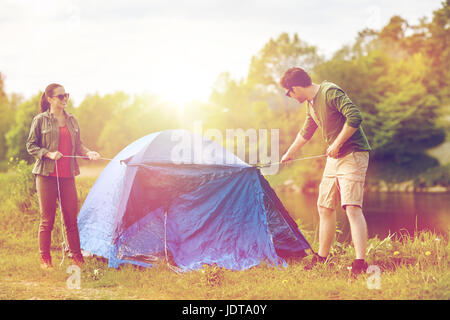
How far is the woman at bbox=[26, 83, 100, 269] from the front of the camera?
13.8ft

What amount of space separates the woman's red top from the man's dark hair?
2.20m

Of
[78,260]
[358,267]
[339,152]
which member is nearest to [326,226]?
[358,267]

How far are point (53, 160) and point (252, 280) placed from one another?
7.22 ft

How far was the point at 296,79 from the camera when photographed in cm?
379

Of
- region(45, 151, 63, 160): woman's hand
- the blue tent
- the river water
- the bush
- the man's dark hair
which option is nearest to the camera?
the man's dark hair

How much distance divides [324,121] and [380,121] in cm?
2285

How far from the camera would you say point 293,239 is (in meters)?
4.75

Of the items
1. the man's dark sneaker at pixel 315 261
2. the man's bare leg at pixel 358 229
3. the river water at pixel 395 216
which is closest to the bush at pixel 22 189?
the river water at pixel 395 216

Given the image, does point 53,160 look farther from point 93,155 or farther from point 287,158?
point 287,158

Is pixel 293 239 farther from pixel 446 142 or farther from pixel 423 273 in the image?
pixel 446 142

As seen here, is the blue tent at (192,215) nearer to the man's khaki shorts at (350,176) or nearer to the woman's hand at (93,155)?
the woman's hand at (93,155)

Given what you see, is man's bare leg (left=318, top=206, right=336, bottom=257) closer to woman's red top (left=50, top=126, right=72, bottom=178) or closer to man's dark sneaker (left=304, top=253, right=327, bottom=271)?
man's dark sneaker (left=304, top=253, right=327, bottom=271)

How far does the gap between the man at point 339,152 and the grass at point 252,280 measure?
1.05ft

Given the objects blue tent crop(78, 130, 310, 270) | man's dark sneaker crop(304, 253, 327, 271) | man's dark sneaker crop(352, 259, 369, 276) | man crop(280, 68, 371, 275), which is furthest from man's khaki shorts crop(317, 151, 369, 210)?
blue tent crop(78, 130, 310, 270)
